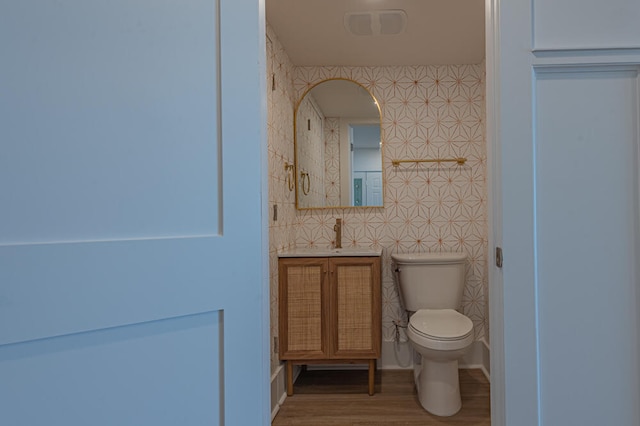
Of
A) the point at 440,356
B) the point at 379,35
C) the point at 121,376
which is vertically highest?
the point at 379,35

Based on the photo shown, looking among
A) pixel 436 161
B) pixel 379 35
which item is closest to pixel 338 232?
pixel 436 161

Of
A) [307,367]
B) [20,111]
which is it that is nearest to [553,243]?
[20,111]

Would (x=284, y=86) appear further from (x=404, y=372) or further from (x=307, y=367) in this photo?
(x=404, y=372)

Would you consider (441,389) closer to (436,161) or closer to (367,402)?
(367,402)

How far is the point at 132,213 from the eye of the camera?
2.51 ft

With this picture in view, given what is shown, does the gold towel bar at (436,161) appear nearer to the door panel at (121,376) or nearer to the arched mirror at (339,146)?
the arched mirror at (339,146)

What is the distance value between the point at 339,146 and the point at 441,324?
56.0 inches

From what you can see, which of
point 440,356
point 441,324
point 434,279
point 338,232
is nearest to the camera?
point 440,356

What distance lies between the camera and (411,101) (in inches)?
111

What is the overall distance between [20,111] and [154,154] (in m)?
0.23

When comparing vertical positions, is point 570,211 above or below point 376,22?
below

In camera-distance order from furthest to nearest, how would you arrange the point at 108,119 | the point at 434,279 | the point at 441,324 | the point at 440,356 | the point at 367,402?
1. the point at 434,279
2. the point at 367,402
3. the point at 441,324
4. the point at 440,356
5. the point at 108,119

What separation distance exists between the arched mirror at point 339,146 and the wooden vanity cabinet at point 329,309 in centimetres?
61

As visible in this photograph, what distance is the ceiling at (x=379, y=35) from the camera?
2043 mm
